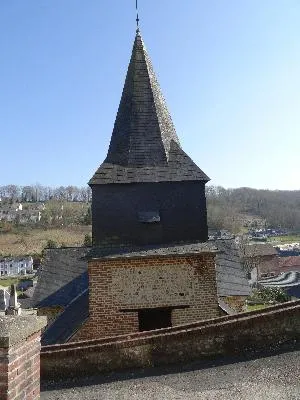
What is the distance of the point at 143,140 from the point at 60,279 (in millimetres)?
8383

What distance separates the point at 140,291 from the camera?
9.69 meters

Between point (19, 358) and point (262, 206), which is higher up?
point (19, 358)

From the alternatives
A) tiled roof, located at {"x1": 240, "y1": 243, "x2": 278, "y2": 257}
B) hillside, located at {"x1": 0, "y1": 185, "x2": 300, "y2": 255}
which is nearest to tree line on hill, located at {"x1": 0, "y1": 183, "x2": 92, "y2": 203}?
hillside, located at {"x1": 0, "y1": 185, "x2": 300, "y2": 255}

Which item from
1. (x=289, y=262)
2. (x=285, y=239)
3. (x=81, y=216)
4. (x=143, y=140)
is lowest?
(x=289, y=262)

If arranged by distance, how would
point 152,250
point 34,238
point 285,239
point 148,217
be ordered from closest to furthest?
1. point 152,250
2. point 148,217
3. point 34,238
4. point 285,239

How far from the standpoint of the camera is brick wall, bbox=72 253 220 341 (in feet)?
31.6

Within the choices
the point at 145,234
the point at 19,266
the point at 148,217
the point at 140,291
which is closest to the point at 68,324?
the point at 140,291

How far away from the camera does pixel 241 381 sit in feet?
15.9

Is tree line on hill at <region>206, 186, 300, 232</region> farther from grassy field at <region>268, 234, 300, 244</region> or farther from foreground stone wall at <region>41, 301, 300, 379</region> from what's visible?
foreground stone wall at <region>41, 301, 300, 379</region>

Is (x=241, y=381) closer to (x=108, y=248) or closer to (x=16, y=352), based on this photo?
(x=16, y=352)

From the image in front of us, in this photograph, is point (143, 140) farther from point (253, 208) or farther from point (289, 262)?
point (253, 208)

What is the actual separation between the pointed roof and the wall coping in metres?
6.92

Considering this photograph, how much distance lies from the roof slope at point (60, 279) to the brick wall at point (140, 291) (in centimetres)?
578

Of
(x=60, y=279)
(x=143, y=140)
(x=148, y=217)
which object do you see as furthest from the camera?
(x=60, y=279)
